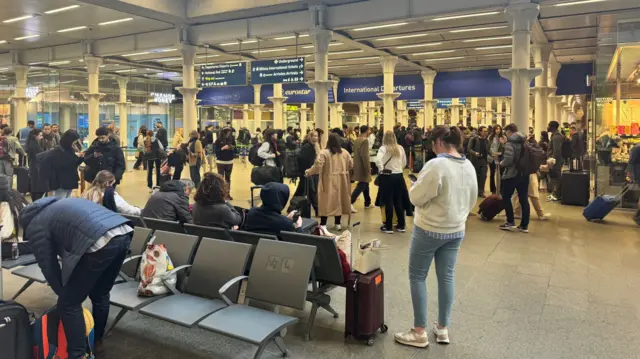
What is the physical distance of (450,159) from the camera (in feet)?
11.5

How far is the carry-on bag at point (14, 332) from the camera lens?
2949 millimetres

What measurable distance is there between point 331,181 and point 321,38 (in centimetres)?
576

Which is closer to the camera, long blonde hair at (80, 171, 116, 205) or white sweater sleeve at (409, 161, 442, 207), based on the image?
white sweater sleeve at (409, 161, 442, 207)

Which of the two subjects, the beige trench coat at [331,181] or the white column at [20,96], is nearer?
the beige trench coat at [331,181]


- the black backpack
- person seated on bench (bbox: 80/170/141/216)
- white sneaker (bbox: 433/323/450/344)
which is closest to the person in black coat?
person seated on bench (bbox: 80/170/141/216)

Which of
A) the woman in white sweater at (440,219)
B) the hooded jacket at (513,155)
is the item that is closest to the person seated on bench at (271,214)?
the woman in white sweater at (440,219)

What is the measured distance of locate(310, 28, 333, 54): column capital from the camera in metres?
12.2

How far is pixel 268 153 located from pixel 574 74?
53.1ft

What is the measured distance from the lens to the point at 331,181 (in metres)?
7.75

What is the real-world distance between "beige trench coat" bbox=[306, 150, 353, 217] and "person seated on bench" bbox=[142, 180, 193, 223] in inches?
113

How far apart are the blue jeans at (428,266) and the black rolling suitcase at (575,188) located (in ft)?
27.6

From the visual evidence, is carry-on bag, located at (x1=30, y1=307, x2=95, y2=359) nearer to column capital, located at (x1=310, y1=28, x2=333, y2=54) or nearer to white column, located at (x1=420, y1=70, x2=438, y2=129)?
column capital, located at (x1=310, y1=28, x2=333, y2=54)

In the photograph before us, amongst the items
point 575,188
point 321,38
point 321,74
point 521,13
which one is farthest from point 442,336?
point 321,74

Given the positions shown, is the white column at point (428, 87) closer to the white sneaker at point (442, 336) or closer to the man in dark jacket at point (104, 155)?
the man in dark jacket at point (104, 155)
